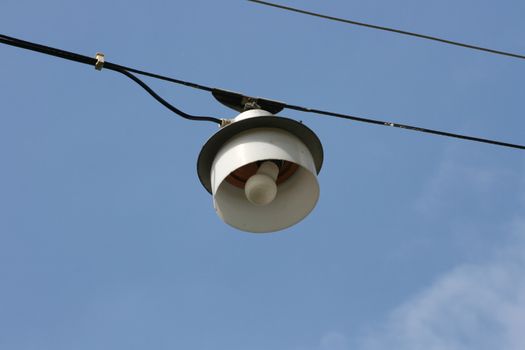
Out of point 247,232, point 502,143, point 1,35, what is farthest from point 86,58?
point 502,143

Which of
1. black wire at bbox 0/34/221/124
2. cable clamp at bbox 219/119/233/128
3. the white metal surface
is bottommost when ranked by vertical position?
the white metal surface

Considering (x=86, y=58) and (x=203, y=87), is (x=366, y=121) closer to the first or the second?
(x=203, y=87)

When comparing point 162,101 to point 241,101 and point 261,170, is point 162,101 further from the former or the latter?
point 261,170

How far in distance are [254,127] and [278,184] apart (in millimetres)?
360

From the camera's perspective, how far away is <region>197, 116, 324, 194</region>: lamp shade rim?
10.4 ft

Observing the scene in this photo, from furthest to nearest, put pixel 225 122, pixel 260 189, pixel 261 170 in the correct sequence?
pixel 225 122 → pixel 261 170 → pixel 260 189

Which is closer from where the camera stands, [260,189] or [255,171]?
[260,189]

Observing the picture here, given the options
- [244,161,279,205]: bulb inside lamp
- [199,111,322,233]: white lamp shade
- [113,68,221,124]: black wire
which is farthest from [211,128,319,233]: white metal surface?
[113,68,221,124]: black wire

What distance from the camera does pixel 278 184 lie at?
3.42m

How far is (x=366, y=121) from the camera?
3.60m

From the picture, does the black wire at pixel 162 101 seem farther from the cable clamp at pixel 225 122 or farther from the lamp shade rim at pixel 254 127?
the lamp shade rim at pixel 254 127

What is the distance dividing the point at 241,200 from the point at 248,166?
0.18 meters

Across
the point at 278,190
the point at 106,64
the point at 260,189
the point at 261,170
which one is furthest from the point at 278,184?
the point at 106,64

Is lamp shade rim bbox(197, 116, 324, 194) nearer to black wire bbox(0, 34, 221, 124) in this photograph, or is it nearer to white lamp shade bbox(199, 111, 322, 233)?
white lamp shade bbox(199, 111, 322, 233)
